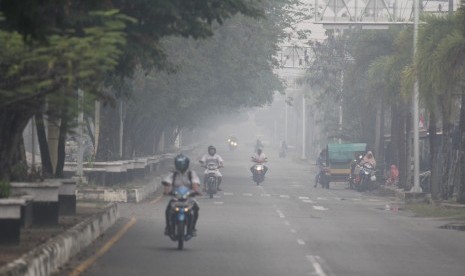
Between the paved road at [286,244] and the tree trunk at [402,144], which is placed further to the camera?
the tree trunk at [402,144]

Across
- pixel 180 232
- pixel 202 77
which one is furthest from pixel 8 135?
pixel 202 77

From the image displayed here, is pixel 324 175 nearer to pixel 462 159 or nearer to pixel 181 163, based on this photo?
pixel 462 159

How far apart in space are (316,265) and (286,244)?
15.3ft

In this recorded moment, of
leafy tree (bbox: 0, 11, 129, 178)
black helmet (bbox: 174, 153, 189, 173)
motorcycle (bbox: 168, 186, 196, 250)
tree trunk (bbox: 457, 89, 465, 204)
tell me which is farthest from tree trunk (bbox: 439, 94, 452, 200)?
leafy tree (bbox: 0, 11, 129, 178)

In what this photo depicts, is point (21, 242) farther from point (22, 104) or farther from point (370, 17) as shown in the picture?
point (370, 17)

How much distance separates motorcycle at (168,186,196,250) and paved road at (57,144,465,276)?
0.98 feet

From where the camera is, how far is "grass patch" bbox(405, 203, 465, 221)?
39312 mm

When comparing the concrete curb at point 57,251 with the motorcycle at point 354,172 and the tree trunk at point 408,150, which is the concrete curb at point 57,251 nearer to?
the tree trunk at point 408,150

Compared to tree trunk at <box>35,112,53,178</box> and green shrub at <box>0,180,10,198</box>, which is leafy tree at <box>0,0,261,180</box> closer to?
green shrub at <box>0,180,10,198</box>

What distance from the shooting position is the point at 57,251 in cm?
1981

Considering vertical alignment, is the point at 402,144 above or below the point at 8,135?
below

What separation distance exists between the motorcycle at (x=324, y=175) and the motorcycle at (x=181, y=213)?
4242 centimetres

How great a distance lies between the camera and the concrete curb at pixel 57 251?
16359 mm

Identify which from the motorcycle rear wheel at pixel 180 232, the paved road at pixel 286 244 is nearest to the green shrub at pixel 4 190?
the paved road at pixel 286 244
